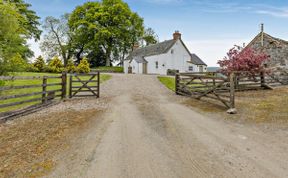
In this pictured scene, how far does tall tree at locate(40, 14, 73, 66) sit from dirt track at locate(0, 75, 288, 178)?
44.0 metres

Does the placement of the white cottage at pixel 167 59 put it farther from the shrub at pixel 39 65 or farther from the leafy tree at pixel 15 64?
the leafy tree at pixel 15 64

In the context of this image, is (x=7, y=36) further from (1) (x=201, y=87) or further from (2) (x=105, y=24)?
(2) (x=105, y=24)

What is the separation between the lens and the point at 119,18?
41.2 meters

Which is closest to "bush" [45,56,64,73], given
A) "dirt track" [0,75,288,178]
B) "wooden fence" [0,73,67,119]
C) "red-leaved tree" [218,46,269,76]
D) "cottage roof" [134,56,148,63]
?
"cottage roof" [134,56,148,63]

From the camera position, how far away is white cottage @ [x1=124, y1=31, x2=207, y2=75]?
3199 centimetres

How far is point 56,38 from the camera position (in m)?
46.3

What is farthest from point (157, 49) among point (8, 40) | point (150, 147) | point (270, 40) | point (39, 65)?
point (150, 147)

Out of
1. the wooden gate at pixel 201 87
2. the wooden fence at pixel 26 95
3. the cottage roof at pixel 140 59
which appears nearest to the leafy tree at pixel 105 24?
the cottage roof at pixel 140 59

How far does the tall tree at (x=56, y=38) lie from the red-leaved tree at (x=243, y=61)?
41.1 meters

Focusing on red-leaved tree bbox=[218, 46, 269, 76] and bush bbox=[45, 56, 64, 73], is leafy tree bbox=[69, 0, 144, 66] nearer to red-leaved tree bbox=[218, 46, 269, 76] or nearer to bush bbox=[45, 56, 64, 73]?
bush bbox=[45, 56, 64, 73]

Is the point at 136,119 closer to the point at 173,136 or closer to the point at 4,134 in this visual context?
the point at 173,136

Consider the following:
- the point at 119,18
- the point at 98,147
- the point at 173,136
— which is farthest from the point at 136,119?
the point at 119,18

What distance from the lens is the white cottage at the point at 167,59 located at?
32.0 m

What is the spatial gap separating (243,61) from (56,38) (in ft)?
150
